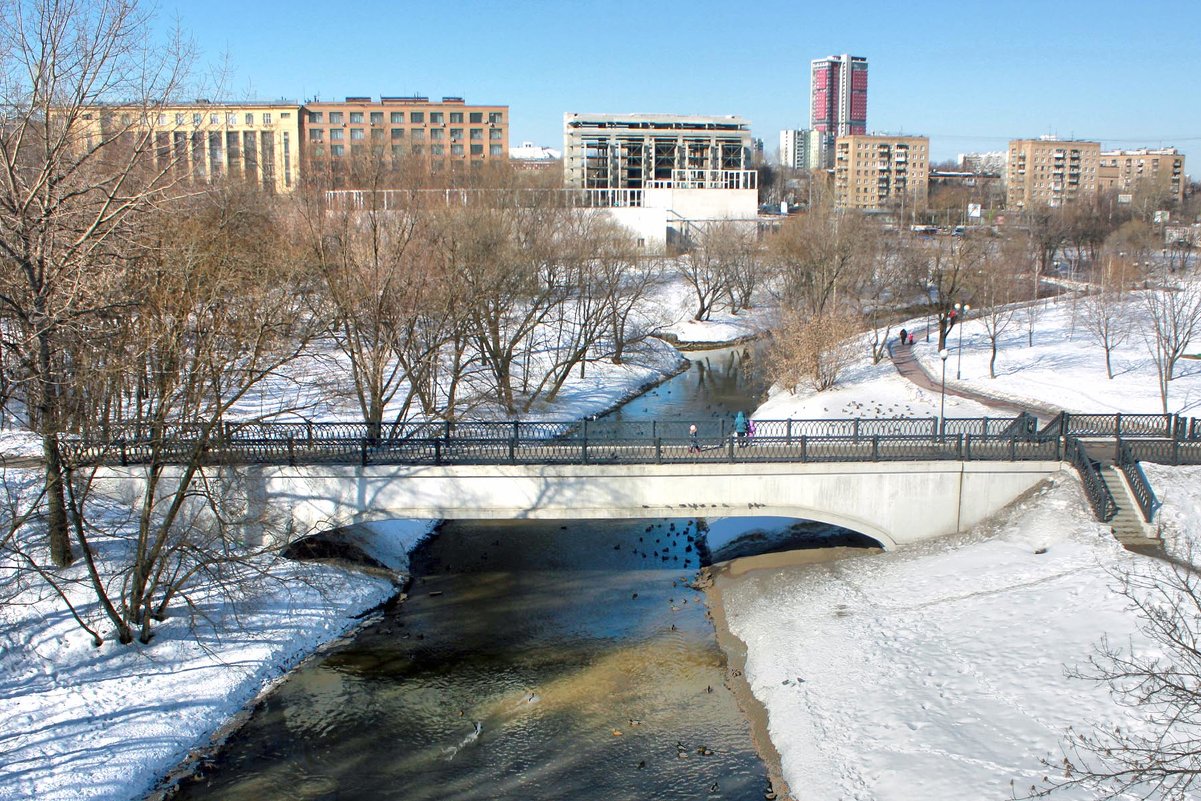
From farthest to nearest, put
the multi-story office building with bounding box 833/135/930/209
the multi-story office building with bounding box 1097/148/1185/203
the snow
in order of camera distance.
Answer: the multi-story office building with bounding box 1097/148/1185/203 < the multi-story office building with bounding box 833/135/930/209 < the snow

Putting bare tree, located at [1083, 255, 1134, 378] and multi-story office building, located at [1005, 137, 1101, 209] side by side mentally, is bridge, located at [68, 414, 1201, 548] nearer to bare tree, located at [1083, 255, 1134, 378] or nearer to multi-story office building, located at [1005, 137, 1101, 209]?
bare tree, located at [1083, 255, 1134, 378]

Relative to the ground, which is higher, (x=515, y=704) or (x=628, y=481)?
(x=628, y=481)

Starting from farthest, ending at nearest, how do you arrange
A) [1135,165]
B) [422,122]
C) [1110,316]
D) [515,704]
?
[1135,165] → [422,122] → [1110,316] → [515,704]

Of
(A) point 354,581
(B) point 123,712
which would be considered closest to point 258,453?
(A) point 354,581

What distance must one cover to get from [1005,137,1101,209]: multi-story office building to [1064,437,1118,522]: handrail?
141597mm

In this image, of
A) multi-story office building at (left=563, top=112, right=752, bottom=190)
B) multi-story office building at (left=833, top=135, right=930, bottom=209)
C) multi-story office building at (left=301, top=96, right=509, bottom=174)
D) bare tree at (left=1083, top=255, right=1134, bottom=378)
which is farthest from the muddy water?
multi-story office building at (left=833, top=135, right=930, bottom=209)

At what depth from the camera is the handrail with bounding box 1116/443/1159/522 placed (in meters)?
19.2

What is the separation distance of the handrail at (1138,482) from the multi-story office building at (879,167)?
130 meters

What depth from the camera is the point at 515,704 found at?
53.9ft

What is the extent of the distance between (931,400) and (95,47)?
1154 inches

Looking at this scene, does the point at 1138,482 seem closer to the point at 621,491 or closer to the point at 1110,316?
the point at 621,491

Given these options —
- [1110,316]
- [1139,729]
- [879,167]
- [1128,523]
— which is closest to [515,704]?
[1139,729]

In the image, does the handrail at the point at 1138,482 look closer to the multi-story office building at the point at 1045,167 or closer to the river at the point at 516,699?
the river at the point at 516,699

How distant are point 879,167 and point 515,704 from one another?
144m
